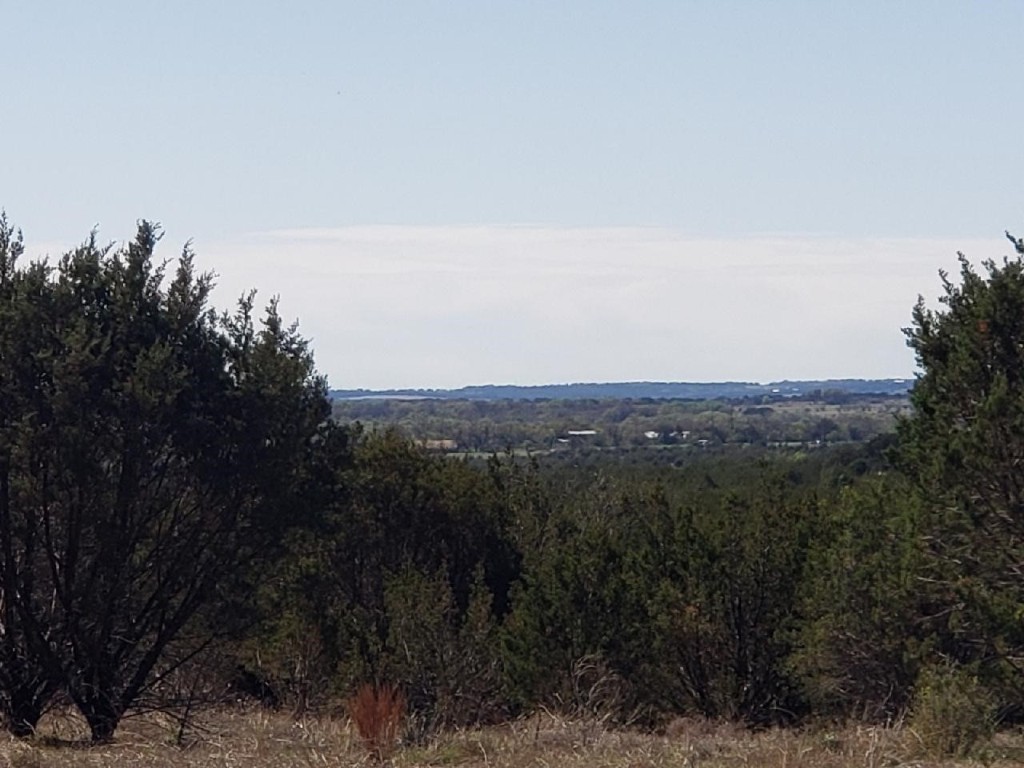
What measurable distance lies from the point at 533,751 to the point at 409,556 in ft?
68.2

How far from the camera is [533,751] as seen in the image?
960 cm

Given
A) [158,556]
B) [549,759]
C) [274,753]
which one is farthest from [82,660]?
[549,759]

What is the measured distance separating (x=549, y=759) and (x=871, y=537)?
15433 millimetres

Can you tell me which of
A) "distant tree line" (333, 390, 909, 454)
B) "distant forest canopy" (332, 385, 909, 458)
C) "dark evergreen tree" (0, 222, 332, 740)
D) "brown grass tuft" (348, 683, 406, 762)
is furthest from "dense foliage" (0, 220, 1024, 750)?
"distant tree line" (333, 390, 909, 454)

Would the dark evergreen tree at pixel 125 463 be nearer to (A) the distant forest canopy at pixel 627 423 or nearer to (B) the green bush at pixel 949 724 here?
(B) the green bush at pixel 949 724

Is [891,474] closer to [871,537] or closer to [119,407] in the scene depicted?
[871,537]

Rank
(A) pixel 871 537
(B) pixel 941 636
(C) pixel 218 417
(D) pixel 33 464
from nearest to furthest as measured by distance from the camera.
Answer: (D) pixel 33 464 → (C) pixel 218 417 → (B) pixel 941 636 → (A) pixel 871 537

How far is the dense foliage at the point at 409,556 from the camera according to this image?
13984 mm

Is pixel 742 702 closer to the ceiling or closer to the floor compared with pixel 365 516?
closer to the floor

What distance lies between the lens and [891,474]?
87.0ft

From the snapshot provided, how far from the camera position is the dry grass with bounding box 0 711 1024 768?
902 cm

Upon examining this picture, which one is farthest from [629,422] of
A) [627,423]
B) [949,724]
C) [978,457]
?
[949,724]

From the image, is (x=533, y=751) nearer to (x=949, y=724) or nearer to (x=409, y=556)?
(x=949, y=724)

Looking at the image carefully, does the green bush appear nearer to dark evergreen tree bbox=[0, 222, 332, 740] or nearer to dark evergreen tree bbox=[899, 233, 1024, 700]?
dark evergreen tree bbox=[899, 233, 1024, 700]
